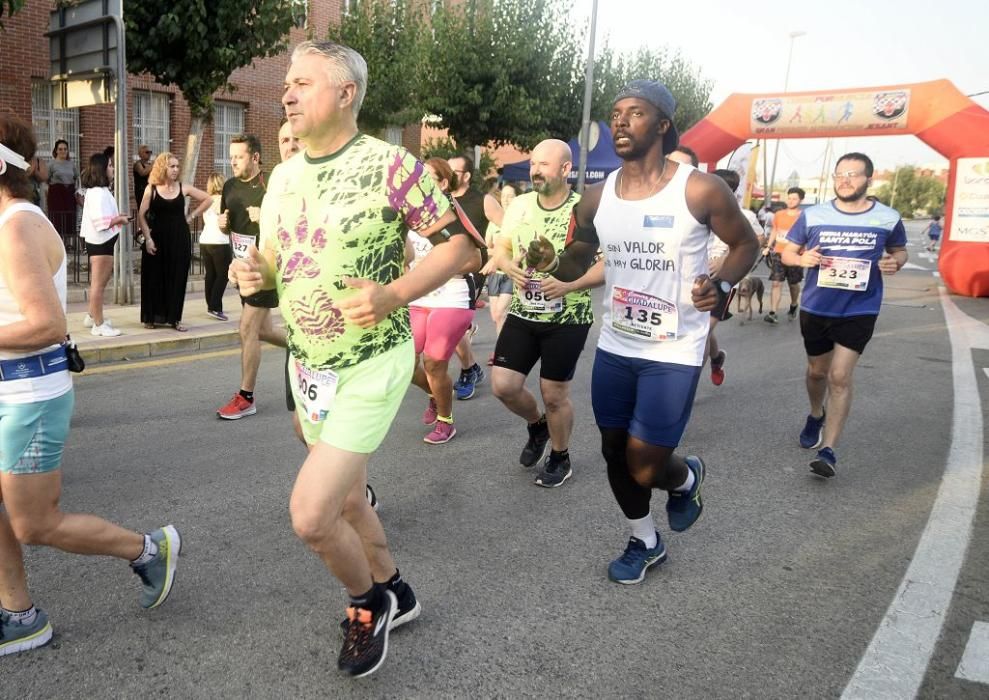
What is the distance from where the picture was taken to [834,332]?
5285 millimetres

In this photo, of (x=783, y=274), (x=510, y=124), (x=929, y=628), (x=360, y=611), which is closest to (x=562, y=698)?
(x=360, y=611)

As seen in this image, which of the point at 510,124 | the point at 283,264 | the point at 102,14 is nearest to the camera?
the point at 283,264

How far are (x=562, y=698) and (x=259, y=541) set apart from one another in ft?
5.65

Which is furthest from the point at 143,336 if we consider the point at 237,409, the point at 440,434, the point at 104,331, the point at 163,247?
the point at 440,434

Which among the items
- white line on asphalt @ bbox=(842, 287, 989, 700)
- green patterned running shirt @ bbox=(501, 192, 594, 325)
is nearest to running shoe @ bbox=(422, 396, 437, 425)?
green patterned running shirt @ bbox=(501, 192, 594, 325)

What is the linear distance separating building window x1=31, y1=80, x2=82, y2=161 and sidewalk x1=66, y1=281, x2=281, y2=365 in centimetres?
898

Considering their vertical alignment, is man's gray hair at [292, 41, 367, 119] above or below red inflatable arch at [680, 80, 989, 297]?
below

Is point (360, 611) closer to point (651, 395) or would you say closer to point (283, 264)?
point (283, 264)

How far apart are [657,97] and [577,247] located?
2.84ft

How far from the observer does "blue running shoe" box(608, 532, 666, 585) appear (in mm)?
3494

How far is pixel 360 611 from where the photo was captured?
106 inches

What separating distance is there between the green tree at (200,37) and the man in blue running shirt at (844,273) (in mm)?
9699

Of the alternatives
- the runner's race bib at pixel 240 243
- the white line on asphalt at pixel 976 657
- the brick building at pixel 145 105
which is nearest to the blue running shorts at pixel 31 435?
the white line on asphalt at pixel 976 657

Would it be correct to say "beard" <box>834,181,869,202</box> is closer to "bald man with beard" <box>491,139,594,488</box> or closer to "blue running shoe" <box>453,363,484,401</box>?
"bald man with beard" <box>491,139,594,488</box>
